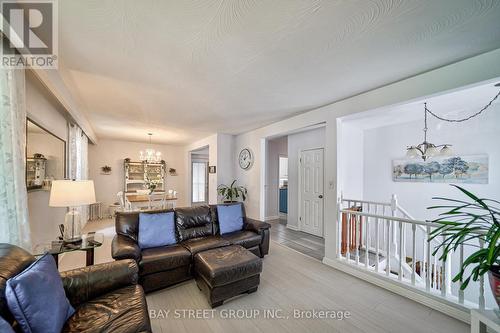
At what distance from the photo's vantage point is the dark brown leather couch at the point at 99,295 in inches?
45.9

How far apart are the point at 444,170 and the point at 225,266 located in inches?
176

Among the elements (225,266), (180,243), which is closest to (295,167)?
(180,243)

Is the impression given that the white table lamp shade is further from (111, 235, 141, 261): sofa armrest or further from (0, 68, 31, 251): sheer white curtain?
(111, 235, 141, 261): sofa armrest

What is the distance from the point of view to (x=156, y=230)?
2.63 m

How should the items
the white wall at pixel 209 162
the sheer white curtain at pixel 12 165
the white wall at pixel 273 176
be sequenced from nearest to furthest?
the sheer white curtain at pixel 12 165
the white wall at pixel 209 162
the white wall at pixel 273 176

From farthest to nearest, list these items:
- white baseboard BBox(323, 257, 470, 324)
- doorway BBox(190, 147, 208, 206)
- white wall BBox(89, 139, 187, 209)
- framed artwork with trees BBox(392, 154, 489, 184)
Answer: doorway BBox(190, 147, 208, 206) < white wall BBox(89, 139, 187, 209) < framed artwork with trees BBox(392, 154, 489, 184) < white baseboard BBox(323, 257, 470, 324)

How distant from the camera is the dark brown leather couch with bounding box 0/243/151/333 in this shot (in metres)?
1.17

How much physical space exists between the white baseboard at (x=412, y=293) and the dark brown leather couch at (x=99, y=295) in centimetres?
262

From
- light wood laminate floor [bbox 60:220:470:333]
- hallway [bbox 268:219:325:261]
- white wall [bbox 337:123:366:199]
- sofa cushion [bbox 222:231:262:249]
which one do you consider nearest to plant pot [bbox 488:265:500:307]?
light wood laminate floor [bbox 60:220:470:333]

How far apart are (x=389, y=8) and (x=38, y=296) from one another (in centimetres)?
285

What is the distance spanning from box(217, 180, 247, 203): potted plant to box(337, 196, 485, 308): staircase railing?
8.29 feet

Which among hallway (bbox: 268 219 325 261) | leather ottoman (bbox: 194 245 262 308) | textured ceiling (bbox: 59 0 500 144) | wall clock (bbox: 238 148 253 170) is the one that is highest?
textured ceiling (bbox: 59 0 500 144)

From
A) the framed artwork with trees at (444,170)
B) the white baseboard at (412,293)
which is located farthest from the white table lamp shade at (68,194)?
the framed artwork with trees at (444,170)

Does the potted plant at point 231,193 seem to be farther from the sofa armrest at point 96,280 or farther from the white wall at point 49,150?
the sofa armrest at point 96,280
